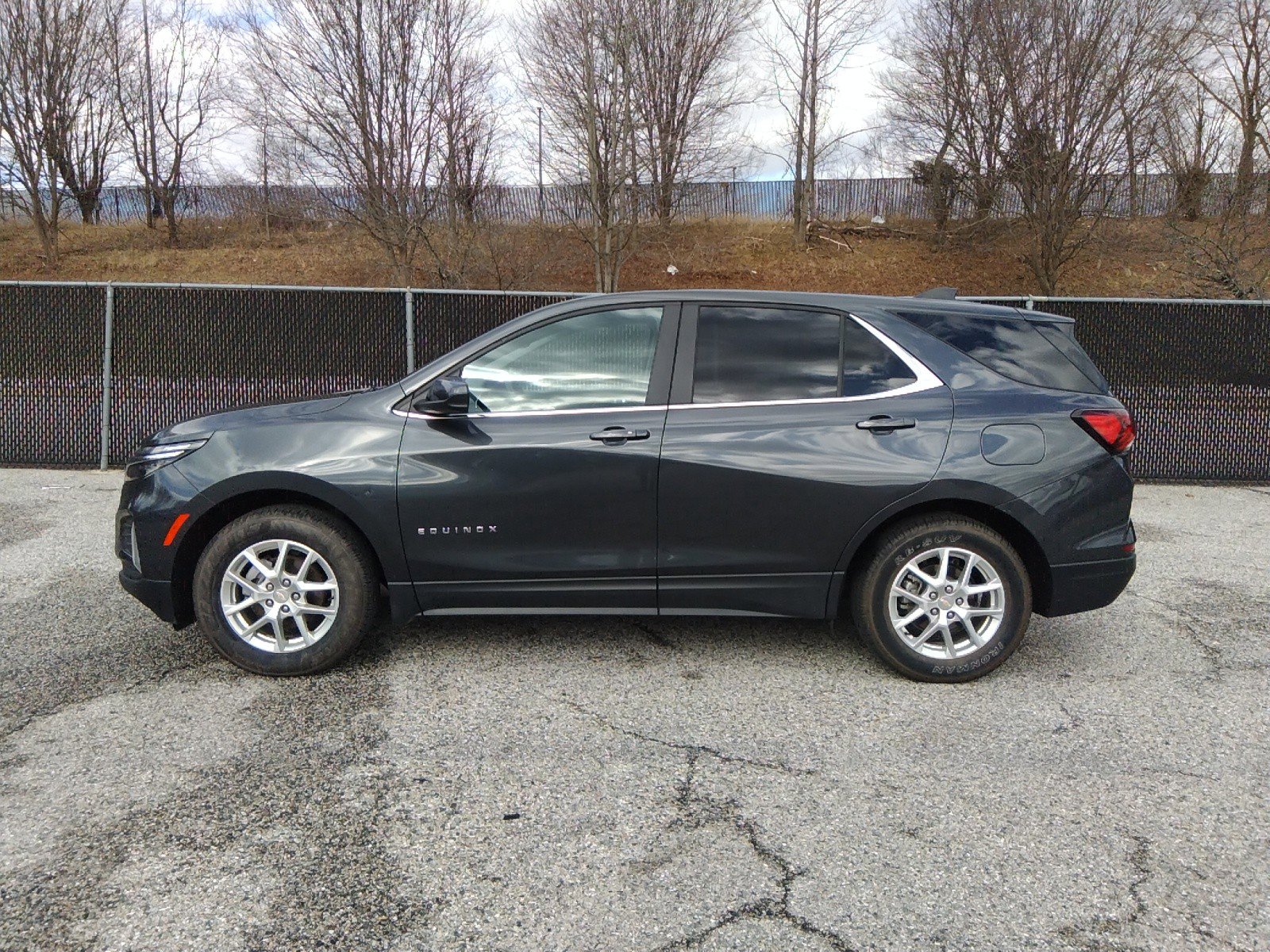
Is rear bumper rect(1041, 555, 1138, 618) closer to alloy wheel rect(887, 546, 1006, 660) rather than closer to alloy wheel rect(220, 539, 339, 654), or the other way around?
alloy wheel rect(887, 546, 1006, 660)

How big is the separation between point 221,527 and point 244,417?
0.50 meters

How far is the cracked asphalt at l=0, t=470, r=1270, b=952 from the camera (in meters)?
2.61

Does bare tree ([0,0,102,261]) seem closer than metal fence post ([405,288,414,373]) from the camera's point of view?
No

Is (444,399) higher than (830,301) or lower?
lower

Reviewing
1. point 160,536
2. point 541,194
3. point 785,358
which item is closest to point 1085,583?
point 785,358

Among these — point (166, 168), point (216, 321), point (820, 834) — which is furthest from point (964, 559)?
point (166, 168)

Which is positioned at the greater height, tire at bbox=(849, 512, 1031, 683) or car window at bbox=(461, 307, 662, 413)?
car window at bbox=(461, 307, 662, 413)

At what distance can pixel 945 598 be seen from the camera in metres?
4.25

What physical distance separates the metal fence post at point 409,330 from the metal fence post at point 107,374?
2.84 metres

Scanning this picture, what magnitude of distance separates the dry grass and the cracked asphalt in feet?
59.3

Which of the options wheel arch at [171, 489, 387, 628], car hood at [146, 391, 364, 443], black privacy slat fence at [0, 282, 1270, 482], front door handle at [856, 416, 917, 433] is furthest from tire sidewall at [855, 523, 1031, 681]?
black privacy slat fence at [0, 282, 1270, 482]

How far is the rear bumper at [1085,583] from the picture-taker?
427 cm

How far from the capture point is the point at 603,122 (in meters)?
19.1

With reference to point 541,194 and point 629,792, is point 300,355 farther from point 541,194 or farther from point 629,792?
point 541,194
